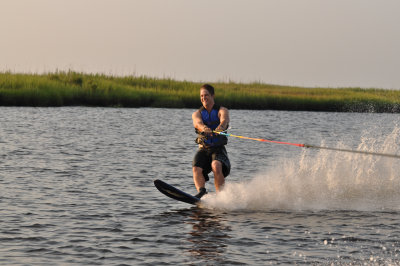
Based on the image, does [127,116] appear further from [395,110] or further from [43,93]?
[395,110]

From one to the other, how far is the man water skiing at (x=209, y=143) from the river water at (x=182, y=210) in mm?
401

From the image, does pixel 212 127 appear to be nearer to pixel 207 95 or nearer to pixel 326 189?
pixel 207 95

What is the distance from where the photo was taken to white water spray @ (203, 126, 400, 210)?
11430 millimetres

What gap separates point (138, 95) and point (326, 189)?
3207 cm

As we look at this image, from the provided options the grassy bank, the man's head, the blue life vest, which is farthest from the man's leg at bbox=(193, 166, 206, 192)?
the grassy bank

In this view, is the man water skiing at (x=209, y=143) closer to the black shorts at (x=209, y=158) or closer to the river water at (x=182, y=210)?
the black shorts at (x=209, y=158)

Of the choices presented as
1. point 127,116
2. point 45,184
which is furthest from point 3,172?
point 127,116

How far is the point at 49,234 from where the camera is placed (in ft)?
28.8

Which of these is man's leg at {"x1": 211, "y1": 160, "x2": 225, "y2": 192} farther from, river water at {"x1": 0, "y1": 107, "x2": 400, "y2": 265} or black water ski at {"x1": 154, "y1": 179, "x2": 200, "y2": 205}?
black water ski at {"x1": 154, "y1": 179, "x2": 200, "y2": 205}

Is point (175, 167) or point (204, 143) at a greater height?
point (204, 143)

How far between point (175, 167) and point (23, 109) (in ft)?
76.0

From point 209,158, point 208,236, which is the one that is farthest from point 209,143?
point 208,236

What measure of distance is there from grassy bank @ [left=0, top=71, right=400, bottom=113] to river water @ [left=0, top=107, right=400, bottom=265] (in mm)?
19745

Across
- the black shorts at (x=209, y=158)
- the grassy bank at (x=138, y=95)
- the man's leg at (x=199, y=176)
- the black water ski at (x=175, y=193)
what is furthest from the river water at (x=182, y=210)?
the grassy bank at (x=138, y=95)
